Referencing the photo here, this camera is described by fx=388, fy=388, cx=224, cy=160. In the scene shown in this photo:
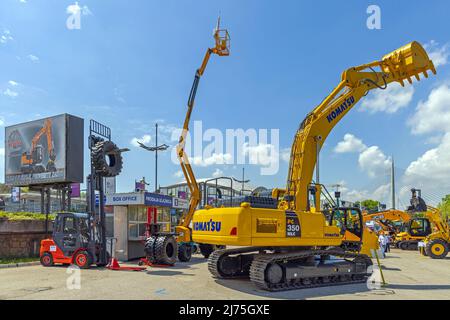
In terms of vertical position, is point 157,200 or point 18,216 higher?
point 157,200

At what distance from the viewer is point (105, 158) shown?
15539mm

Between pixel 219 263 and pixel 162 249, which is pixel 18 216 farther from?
pixel 219 263

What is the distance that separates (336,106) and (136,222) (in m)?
11.0

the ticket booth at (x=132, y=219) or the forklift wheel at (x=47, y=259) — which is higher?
the ticket booth at (x=132, y=219)

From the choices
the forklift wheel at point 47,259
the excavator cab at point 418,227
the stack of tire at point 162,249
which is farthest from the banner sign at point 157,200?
the excavator cab at point 418,227

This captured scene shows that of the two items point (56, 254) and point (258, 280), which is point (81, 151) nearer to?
point (56, 254)

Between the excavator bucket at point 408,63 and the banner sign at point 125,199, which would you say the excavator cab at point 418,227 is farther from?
the banner sign at point 125,199

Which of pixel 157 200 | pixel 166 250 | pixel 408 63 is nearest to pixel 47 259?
pixel 166 250

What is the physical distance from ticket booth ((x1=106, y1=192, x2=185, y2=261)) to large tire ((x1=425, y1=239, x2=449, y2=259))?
14.5 meters

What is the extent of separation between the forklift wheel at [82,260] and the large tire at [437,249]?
17.2 metres

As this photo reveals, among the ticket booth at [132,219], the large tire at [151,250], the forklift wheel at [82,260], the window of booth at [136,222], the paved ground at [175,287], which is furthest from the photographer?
the window of booth at [136,222]

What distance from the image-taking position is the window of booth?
18406mm

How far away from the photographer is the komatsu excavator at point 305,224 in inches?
399
